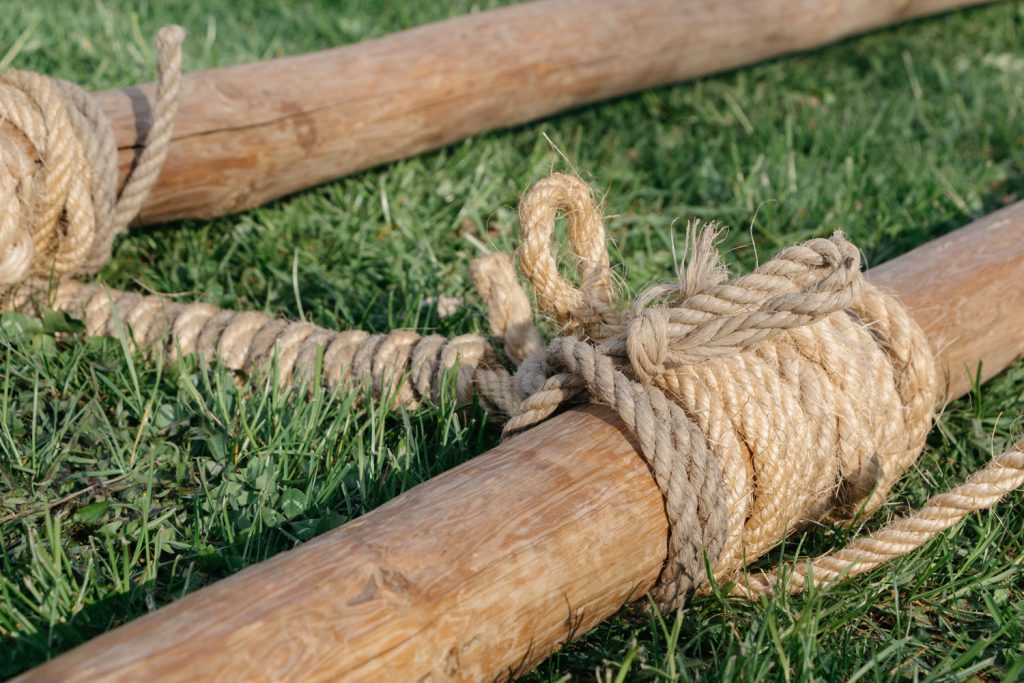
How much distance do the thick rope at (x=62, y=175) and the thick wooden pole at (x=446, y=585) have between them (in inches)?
47.0

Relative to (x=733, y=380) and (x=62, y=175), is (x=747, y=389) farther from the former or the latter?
(x=62, y=175)

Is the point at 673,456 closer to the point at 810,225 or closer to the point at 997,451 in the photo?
the point at 997,451

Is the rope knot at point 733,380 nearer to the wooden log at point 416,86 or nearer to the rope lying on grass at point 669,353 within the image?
the rope lying on grass at point 669,353

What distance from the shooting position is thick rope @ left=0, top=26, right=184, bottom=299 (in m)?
2.12

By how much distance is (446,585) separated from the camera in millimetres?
1338

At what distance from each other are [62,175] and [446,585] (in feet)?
4.67

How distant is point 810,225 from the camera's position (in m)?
3.17

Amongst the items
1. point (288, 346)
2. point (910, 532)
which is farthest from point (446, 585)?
point (288, 346)

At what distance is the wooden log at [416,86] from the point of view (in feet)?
8.81

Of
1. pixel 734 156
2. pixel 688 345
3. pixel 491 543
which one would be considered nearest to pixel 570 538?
pixel 491 543

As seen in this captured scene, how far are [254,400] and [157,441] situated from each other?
0.20 meters

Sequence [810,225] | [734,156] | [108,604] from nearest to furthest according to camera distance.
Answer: [108,604] → [810,225] → [734,156]

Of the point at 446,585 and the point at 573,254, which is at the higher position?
the point at 573,254

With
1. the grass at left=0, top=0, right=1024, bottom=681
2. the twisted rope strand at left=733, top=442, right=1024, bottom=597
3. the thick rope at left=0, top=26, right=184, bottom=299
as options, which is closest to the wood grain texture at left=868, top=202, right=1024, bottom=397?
the grass at left=0, top=0, right=1024, bottom=681
